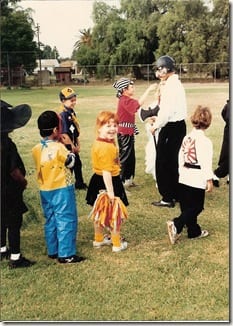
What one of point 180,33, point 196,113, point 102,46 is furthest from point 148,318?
point 102,46

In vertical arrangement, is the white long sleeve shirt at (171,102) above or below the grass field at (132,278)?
above

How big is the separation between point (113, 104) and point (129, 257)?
9.16m

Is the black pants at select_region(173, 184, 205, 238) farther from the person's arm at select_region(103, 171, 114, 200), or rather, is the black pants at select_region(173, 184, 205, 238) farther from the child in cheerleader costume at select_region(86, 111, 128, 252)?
the person's arm at select_region(103, 171, 114, 200)

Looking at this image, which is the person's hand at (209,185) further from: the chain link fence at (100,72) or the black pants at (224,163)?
the black pants at (224,163)

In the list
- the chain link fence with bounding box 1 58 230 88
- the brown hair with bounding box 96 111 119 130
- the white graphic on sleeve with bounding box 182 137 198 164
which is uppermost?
the chain link fence with bounding box 1 58 230 88

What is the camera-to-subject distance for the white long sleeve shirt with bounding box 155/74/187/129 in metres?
4.46

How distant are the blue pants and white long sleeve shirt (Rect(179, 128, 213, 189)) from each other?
93cm

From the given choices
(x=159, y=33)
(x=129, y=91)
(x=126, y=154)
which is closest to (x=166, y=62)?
(x=129, y=91)

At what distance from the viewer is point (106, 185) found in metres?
3.53

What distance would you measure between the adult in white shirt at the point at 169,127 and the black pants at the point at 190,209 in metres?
0.79

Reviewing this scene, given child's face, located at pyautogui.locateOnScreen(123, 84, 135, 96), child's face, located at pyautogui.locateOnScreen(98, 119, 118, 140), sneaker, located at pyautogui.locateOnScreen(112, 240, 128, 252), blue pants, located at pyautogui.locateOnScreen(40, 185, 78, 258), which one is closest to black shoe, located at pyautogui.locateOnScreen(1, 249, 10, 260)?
blue pants, located at pyautogui.locateOnScreen(40, 185, 78, 258)

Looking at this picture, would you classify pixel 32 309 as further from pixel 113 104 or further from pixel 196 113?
pixel 113 104

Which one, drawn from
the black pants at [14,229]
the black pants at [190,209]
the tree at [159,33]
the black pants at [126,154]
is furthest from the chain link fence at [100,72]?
the black pants at [14,229]

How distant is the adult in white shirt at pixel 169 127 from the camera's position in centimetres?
448
